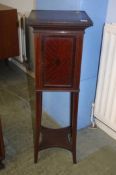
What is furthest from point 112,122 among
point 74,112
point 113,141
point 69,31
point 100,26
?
point 69,31

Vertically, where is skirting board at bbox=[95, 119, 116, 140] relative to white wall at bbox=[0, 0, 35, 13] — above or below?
below

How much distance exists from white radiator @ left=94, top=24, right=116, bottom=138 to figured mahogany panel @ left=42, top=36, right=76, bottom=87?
16.2 inches

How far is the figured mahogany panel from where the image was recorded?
3.74 ft

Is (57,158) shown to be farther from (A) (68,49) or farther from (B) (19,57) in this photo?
(B) (19,57)

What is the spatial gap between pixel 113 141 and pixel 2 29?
1.61 meters

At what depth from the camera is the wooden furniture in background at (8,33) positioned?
7.93ft

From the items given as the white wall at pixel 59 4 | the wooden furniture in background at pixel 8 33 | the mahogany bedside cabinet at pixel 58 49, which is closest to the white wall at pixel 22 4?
the wooden furniture in background at pixel 8 33

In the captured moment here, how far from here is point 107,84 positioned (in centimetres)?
159

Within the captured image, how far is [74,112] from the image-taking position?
1323mm

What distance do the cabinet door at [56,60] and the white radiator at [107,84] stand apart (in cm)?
41

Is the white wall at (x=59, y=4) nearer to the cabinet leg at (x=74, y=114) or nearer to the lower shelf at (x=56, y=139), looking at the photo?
the cabinet leg at (x=74, y=114)

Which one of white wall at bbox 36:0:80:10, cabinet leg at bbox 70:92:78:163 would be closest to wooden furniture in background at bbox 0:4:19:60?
white wall at bbox 36:0:80:10

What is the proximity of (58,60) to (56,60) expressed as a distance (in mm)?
10

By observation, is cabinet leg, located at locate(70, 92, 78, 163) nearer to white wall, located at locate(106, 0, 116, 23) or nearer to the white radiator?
the white radiator
